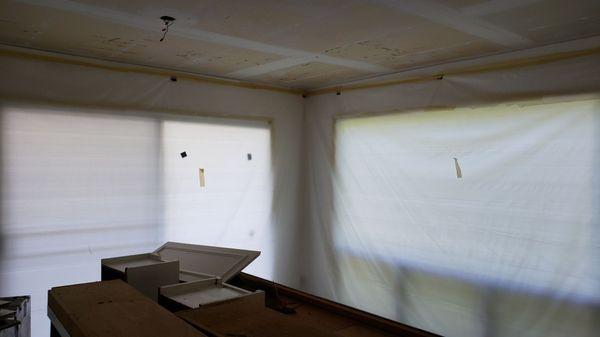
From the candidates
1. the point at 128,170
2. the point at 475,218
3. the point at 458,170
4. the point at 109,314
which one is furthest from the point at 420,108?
the point at 109,314

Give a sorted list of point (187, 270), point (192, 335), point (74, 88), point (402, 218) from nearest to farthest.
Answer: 1. point (192, 335)
2. point (187, 270)
3. point (74, 88)
4. point (402, 218)

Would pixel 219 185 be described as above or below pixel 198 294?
above

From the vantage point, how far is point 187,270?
7.23 ft

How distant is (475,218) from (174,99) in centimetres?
248

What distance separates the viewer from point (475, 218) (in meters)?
3.21

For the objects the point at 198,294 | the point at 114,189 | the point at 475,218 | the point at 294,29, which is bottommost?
the point at 198,294

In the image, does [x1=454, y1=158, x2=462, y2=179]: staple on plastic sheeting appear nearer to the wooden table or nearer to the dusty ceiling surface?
the dusty ceiling surface

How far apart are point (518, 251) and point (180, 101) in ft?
9.03

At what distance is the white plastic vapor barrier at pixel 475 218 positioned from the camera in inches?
108

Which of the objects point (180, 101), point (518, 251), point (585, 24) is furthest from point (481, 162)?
point (180, 101)

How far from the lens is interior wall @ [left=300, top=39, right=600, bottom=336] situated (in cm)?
281

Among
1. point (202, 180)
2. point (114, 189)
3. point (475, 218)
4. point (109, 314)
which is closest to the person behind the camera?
point (109, 314)

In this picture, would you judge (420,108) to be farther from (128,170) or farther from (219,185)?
(128,170)

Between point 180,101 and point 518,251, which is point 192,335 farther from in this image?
point 180,101
